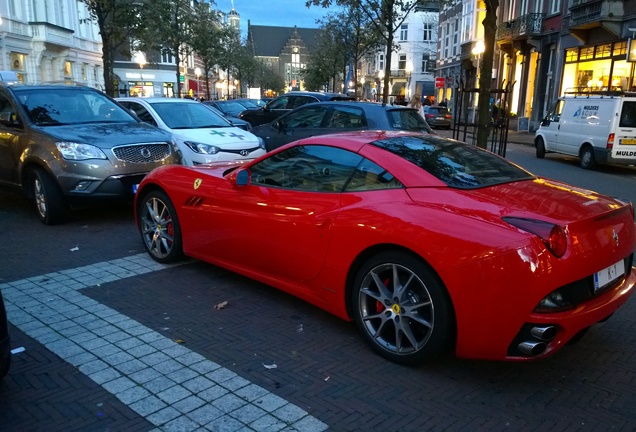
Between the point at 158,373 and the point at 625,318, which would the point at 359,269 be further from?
the point at 625,318

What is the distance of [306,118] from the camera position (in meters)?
10.8

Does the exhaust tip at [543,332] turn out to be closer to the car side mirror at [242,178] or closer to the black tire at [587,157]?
the car side mirror at [242,178]

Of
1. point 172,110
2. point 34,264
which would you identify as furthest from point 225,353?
point 172,110

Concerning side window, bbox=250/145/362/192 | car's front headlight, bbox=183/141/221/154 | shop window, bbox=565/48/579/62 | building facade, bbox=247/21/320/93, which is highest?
building facade, bbox=247/21/320/93

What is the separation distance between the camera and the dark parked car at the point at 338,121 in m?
9.41

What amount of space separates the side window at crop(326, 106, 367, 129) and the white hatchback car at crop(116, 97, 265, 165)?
58.2 inches

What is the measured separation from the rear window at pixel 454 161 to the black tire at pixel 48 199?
4965 mm

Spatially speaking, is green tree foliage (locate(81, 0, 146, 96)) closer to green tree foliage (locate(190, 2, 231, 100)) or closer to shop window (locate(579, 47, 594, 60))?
green tree foliage (locate(190, 2, 231, 100))

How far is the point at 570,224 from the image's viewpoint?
310 cm

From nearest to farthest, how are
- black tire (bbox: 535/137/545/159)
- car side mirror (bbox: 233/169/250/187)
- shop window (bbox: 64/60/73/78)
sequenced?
1. car side mirror (bbox: 233/169/250/187)
2. black tire (bbox: 535/137/545/159)
3. shop window (bbox: 64/60/73/78)

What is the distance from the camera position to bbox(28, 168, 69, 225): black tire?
705 cm

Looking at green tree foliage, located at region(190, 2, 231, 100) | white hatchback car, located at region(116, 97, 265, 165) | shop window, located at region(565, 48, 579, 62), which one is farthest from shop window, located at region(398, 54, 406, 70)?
white hatchback car, located at region(116, 97, 265, 165)

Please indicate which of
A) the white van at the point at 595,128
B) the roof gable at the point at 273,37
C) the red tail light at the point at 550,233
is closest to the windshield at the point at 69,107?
the red tail light at the point at 550,233

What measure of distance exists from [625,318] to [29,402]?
14.5 feet
